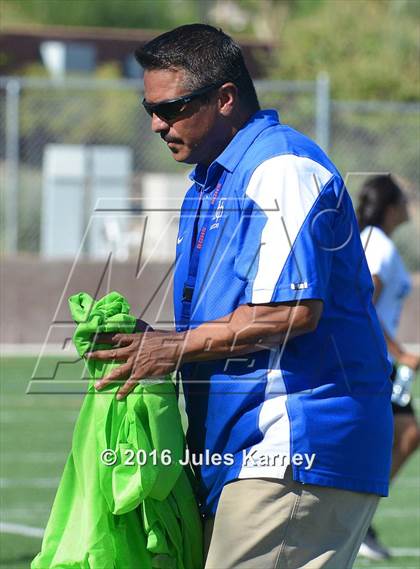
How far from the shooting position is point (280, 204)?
3.46 meters

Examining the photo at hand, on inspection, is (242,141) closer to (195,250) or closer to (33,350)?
(195,250)

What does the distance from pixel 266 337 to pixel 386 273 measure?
3713 millimetres

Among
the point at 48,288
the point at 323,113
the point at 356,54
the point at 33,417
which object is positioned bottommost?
the point at 33,417

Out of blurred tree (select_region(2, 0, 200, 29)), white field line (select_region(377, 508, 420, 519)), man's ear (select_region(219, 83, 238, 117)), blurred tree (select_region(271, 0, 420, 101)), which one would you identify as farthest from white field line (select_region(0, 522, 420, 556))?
blurred tree (select_region(2, 0, 200, 29))

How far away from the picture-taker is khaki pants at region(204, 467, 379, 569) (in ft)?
11.7

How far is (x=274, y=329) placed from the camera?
3.46m

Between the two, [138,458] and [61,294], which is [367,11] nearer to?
[61,294]

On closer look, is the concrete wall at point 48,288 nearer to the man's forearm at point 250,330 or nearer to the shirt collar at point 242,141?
the shirt collar at point 242,141

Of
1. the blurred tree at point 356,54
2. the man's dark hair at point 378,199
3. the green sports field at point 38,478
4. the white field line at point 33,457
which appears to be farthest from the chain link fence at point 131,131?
A: the man's dark hair at point 378,199

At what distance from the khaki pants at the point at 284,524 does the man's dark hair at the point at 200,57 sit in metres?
1.08

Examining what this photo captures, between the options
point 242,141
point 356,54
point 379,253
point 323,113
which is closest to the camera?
point 242,141

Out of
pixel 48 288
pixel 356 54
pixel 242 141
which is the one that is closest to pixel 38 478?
pixel 242 141

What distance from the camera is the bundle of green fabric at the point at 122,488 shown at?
3697 millimetres

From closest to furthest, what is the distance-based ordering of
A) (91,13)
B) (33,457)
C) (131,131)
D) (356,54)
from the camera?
(33,457) < (131,131) < (356,54) < (91,13)
